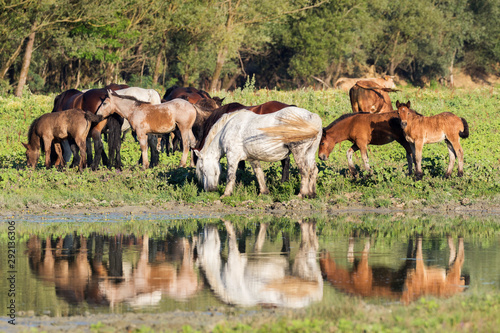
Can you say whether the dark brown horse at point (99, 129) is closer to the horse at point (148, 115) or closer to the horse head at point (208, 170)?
the horse at point (148, 115)

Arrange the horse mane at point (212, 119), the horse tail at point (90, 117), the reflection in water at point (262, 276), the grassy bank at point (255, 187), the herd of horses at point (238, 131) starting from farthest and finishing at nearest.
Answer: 1. the horse tail at point (90, 117)
2. the horse mane at point (212, 119)
3. the grassy bank at point (255, 187)
4. the herd of horses at point (238, 131)
5. the reflection in water at point (262, 276)

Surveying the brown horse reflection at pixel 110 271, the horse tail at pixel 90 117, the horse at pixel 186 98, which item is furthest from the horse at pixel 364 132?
the brown horse reflection at pixel 110 271

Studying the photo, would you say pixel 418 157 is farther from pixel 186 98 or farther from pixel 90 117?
pixel 186 98

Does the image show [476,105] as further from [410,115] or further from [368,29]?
[368,29]

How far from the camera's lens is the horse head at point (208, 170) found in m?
16.4

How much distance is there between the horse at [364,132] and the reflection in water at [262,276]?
6713mm

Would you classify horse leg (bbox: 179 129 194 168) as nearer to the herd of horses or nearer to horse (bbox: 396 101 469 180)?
the herd of horses

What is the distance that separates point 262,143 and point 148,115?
5.82 m

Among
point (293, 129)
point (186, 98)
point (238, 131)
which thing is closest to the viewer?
point (293, 129)

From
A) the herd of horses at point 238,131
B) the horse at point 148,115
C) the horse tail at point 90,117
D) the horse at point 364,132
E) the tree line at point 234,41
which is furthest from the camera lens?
the tree line at point 234,41

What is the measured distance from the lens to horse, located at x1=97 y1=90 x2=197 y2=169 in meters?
20.5

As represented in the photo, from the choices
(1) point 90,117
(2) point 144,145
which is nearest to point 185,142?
(2) point 144,145

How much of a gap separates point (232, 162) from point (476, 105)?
63.9 ft

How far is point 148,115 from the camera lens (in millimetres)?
20562
